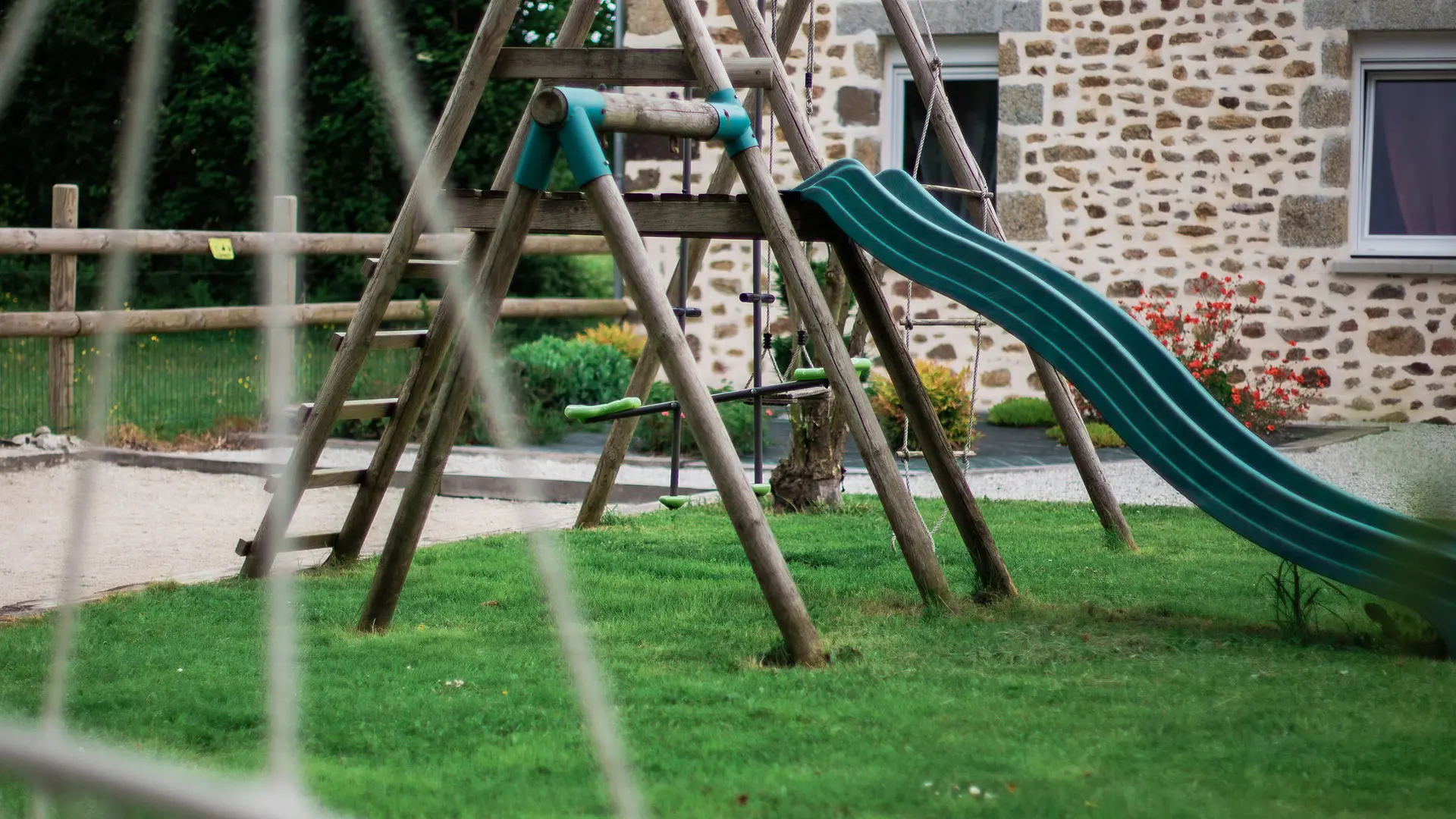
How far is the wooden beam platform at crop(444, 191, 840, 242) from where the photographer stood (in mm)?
4625

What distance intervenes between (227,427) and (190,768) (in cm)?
724

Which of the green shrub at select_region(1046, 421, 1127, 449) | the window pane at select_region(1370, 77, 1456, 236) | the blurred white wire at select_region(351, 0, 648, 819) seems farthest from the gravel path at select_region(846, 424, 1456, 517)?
the blurred white wire at select_region(351, 0, 648, 819)

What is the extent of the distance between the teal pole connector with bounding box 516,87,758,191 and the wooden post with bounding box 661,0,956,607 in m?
0.20

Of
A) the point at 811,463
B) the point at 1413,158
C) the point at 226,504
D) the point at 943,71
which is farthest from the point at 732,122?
the point at 1413,158

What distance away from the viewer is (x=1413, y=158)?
10711 millimetres

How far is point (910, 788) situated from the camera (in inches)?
118

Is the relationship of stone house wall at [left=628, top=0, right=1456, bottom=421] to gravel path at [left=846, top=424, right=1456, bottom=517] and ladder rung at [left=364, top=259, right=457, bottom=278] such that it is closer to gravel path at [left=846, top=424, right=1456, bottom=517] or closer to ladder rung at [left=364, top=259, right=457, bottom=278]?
gravel path at [left=846, top=424, right=1456, bottom=517]

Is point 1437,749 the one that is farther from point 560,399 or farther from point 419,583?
point 560,399

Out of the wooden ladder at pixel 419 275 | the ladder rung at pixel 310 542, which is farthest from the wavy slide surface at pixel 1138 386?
the ladder rung at pixel 310 542

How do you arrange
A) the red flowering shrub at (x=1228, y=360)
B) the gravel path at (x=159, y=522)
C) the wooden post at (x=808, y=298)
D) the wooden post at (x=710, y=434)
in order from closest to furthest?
1. the wooden post at (x=710, y=434)
2. the wooden post at (x=808, y=298)
3. the gravel path at (x=159, y=522)
4. the red flowering shrub at (x=1228, y=360)

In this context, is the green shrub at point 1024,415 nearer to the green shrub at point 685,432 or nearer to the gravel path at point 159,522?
the green shrub at point 685,432

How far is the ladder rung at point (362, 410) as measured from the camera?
5324 mm

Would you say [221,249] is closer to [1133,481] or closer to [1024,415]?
[1133,481]

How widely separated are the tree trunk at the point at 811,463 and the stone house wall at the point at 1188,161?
168 inches
